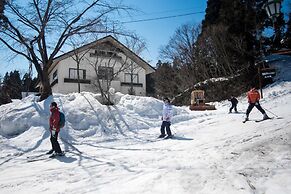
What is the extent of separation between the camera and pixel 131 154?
8164 mm

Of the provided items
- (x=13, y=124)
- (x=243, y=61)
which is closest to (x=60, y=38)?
(x=13, y=124)

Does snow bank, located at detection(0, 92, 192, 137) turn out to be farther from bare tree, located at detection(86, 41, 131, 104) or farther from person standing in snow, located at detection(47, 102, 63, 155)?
bare tree, located at detection(86, 41, 131, 104)

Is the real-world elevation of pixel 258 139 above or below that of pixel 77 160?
above

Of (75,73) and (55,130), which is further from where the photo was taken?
(75,73)

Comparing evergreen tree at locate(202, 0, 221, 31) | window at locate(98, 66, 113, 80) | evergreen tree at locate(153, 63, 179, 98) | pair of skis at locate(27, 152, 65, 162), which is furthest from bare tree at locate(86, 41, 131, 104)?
pair of skis at locate(27, 152, 65, 162)

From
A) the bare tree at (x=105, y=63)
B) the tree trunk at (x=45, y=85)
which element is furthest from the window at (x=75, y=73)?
the tree trunk at (x=45, y=85)

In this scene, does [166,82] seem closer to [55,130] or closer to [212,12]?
[212,12]

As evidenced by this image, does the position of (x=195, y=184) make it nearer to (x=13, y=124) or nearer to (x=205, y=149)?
(x=205, y=149)

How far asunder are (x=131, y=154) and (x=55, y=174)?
2505 millimetres

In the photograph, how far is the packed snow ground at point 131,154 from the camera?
5035 millimetres

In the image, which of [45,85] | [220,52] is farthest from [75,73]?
[45,85]

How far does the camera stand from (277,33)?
652 centimetres

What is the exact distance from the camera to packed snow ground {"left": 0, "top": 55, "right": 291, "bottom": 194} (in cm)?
504

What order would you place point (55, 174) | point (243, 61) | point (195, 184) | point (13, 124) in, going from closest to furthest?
point (195, 184) → point (55, 174) → point (13, 124) → point (243, 61)
